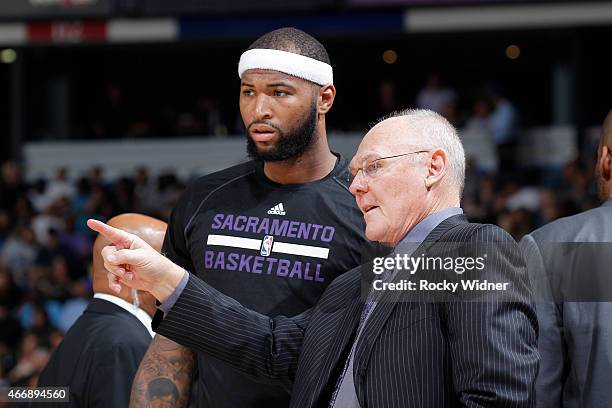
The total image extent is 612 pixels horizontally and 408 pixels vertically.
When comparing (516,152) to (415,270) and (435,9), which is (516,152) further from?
(415,270)

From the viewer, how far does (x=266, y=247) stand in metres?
2.90

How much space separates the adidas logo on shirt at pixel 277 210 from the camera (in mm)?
2946

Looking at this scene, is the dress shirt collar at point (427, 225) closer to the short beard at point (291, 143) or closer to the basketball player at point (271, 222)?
the basketball player at point (271, 222)

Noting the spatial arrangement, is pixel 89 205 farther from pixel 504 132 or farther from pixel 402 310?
pixel 402 310

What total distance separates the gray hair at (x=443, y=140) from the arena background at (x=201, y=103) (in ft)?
17.3

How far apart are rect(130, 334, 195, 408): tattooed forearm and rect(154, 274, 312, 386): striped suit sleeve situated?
0.44m

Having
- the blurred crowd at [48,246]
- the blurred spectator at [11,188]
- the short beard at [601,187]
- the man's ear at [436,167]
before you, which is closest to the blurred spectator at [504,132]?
the blurred crowd at [48,246]

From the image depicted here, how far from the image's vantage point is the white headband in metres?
2.93

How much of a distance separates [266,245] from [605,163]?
1006 millimetres

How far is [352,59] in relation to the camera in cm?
1577

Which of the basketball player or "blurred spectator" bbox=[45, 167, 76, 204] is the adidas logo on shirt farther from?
"blurred spectator" bbox=[45, 167, 76, 204]

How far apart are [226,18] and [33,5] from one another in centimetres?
170

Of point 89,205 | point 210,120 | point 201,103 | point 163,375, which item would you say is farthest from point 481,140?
point 163,375

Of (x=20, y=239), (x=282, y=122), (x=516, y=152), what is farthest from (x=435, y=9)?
(x=282, y=122)
